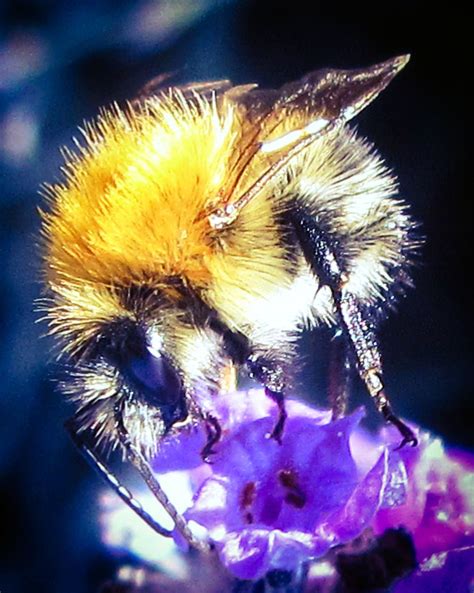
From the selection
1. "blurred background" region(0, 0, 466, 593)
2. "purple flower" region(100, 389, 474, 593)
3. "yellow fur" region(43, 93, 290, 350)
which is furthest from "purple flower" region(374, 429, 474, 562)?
"blurred background" region(0, 0, 466, 593)

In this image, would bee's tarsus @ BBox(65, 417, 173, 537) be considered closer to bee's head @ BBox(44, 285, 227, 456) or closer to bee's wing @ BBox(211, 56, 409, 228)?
bee's head @ BBox(44, 285, 227, 456)

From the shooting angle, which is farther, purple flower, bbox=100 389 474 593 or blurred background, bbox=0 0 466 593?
blurred background, bbox=0 0 466 593

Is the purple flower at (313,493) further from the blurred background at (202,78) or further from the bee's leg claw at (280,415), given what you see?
the blurred background at (202,78)

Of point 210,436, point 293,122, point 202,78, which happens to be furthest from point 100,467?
point 202,78

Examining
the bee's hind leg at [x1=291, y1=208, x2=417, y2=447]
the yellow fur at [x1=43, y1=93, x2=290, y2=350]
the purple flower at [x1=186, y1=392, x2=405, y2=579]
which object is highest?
the yellow fur at [x1=43, y1=93, x2=290, y2=350]

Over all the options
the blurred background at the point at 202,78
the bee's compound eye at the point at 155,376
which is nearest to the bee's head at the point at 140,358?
the bee's compound eye at the point at 155,376

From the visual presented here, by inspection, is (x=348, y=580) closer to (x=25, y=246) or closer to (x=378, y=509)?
(x=378, y=509)
